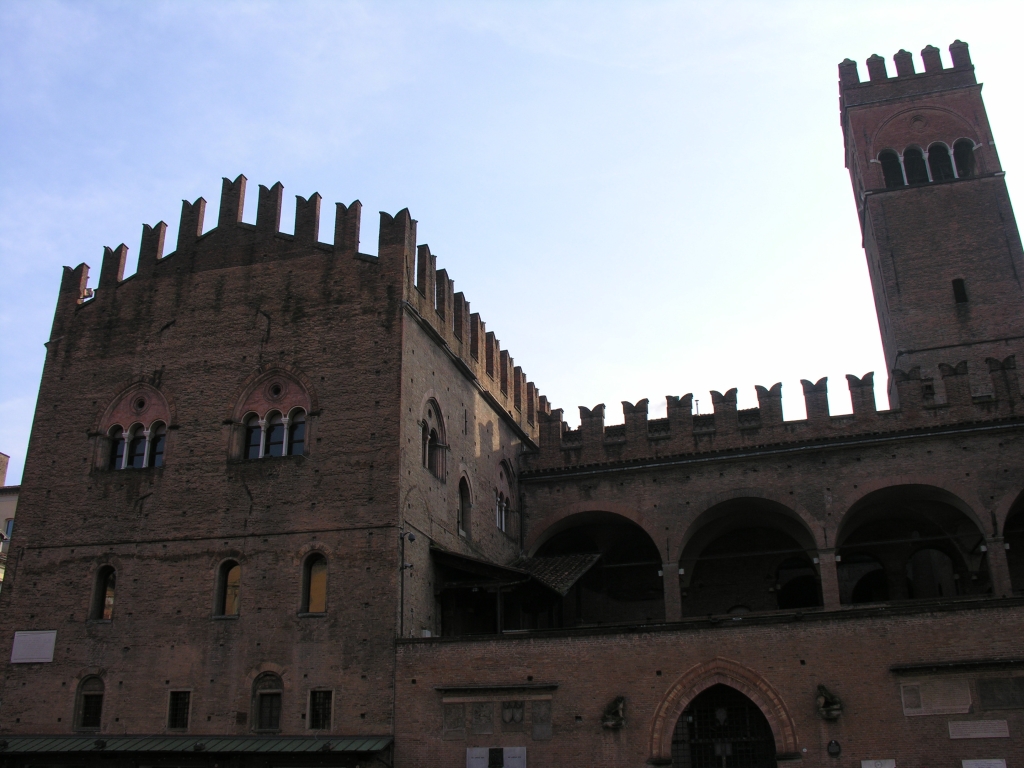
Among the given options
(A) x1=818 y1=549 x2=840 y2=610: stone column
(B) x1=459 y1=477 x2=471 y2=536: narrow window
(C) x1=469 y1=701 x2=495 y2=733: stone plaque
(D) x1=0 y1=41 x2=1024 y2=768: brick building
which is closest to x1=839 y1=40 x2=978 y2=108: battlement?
(D) x1=0 y1=41 x2=1024 y2=768: brick building

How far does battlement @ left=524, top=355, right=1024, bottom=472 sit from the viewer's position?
2198 centimetres

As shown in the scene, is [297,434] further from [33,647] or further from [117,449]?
[33,647]

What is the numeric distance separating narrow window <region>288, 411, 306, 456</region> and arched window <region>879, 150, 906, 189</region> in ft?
65.6

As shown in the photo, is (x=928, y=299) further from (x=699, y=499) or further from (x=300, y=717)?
(x=300, y=717)

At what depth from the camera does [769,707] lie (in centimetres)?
1599

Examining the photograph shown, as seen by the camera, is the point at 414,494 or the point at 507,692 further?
the point at 414,494

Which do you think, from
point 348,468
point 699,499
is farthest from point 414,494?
point 699,499

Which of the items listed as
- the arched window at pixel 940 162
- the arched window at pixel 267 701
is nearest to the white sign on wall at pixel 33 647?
the arched window at pixel 267 701

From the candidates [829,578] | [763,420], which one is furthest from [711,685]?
[763,420]

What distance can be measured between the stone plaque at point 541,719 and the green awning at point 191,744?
8.49ft

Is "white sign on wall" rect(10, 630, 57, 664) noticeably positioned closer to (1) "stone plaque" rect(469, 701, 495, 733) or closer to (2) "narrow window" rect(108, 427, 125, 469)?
(2) "narrow window" rect(108, 427, 125, 469)

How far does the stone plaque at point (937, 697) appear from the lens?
1525 centimetres

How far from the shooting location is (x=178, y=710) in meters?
18.0

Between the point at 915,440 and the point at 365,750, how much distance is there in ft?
45.9
